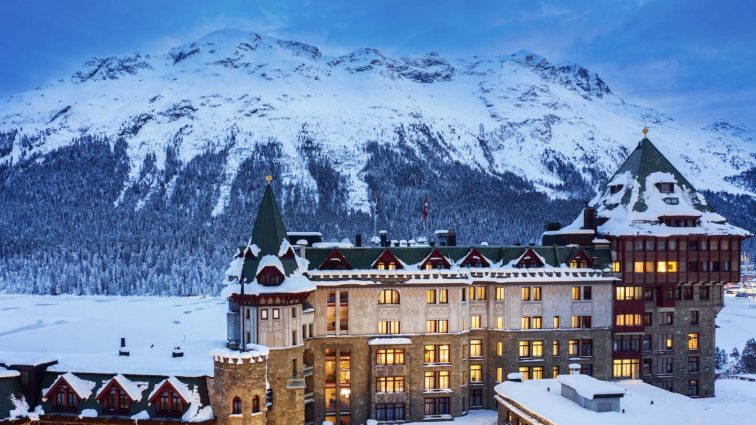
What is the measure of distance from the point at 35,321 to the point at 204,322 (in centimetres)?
3266

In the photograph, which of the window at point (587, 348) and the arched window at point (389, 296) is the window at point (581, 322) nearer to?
the window at point (587, 348)

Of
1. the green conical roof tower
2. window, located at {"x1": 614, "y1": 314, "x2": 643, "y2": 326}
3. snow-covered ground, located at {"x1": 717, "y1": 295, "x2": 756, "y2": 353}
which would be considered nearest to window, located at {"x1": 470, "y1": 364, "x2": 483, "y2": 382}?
window, located at {"x1": 614, "y1": 314, "x2": 643, "y2": 326}

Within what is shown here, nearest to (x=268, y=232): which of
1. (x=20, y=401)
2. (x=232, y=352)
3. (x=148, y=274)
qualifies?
(x=232, y=352)

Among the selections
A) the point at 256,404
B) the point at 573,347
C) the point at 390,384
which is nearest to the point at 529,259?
the point at 573,347

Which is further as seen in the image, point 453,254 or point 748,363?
point 748,363

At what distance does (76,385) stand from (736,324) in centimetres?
12424

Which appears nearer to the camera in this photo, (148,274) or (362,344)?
(362,344)

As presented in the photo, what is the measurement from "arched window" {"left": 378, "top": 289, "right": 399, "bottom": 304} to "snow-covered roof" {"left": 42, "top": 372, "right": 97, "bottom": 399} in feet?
79.3

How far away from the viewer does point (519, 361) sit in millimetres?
60344

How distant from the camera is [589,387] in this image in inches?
1843

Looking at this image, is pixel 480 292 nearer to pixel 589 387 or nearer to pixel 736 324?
pixel 589 387

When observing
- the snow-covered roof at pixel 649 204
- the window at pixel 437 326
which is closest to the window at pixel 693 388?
the snow-covered roof at pixel 649 204

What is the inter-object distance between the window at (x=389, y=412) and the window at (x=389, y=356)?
12.4 feet

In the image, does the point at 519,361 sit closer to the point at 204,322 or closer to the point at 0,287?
the point at 204,322
